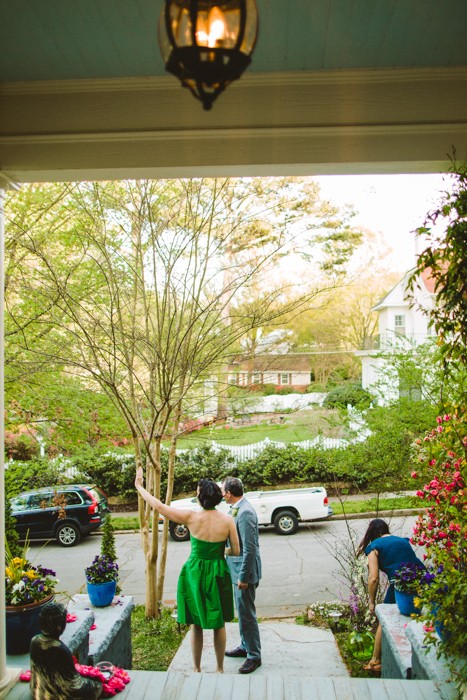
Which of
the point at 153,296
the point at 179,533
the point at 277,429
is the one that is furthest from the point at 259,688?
the point at 277,429

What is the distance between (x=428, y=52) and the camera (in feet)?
7.41

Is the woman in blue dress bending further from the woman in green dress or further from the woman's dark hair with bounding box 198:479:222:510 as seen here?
the woman's dark hair with bounding box 198:479:222:510

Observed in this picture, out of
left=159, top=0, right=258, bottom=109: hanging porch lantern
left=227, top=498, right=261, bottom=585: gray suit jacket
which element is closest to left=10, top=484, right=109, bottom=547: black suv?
left=227, top=498, right=261, bottom=585: gray suit jacket

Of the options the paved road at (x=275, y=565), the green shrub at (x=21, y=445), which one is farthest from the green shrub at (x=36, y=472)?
the paved road at (x=275, y=565)

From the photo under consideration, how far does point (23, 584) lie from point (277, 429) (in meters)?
7.87

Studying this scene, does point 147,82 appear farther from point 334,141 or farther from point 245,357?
point 245,357

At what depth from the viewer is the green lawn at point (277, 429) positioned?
6703 millimetres

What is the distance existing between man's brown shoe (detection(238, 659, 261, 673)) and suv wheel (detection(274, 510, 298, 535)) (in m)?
5.63

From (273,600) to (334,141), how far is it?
5469 millimetres

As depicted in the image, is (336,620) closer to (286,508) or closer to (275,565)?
(275,565)

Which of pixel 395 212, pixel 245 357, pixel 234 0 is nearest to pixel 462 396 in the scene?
pixel 234 0

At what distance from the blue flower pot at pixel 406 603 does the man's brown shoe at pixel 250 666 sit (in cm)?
103

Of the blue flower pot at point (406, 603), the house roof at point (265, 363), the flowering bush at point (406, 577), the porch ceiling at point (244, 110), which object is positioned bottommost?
the blue flower pot at point (406, 603)

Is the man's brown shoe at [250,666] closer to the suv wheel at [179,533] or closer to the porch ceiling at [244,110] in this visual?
the porch ceiling at [244,110]
